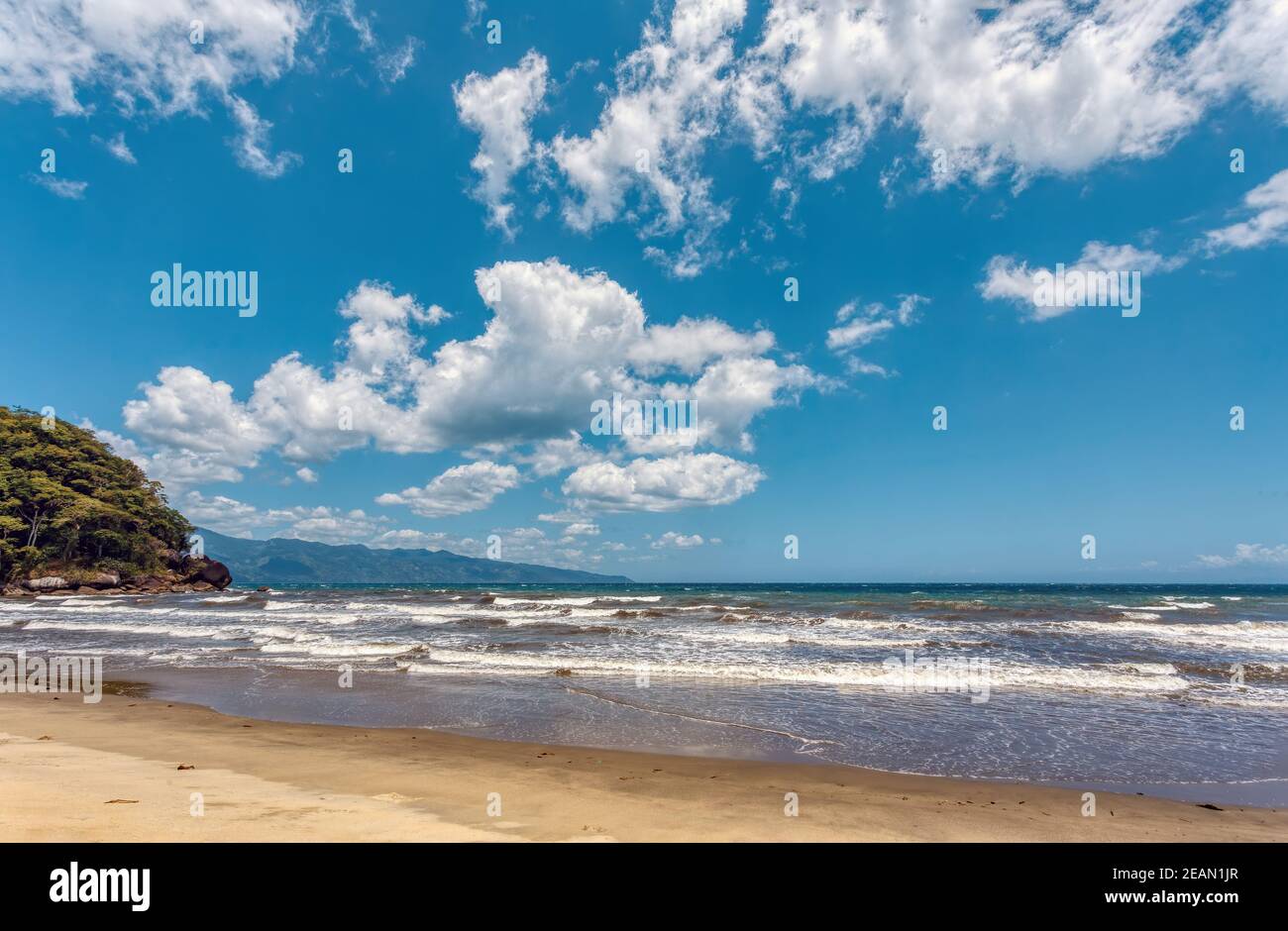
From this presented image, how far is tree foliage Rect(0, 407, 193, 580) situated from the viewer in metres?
62.5

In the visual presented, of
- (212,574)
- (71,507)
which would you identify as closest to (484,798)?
(71,507)

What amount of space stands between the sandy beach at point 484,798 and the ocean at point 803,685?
3.84 feet

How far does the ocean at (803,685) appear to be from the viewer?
10.0 meters

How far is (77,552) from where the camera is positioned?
2552 inches

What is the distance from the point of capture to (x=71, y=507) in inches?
2505

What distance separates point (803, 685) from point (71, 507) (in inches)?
3266

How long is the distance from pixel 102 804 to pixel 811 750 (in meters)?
9.45

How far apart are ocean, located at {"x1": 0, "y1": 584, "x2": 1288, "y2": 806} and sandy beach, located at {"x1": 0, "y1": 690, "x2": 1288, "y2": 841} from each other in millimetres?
1171
